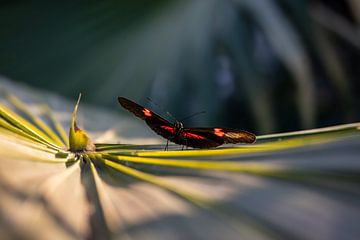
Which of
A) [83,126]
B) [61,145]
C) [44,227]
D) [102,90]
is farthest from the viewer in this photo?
[102,90]

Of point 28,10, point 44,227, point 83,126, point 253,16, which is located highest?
point 253,16

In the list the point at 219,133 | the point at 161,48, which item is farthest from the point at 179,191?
the point at 161,48

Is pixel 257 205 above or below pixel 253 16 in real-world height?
below

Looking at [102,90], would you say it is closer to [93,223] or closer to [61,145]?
[61,145]

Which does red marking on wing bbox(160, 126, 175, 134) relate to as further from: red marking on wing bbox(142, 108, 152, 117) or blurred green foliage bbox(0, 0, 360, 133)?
blurred green foliage bbox(0, 0, 360, 133)

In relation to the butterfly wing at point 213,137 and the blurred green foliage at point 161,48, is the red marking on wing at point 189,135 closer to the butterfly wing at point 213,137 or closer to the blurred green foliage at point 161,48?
the butterfly wing at point 213,137

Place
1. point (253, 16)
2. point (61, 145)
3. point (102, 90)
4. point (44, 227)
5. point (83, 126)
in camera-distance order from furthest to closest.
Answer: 1. point (253, 16)
2. point (102, 90)
3. point (83, 126)
4. point (61, 145)
5. point (44, 227)

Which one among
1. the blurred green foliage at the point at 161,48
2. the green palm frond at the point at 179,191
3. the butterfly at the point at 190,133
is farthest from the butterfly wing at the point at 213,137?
the blurred green foliage at the point at 161,48

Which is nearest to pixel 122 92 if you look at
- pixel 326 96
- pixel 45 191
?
pixel 45 191
